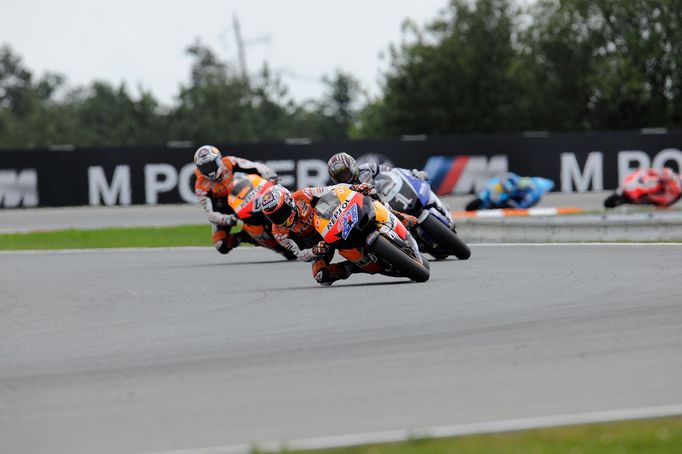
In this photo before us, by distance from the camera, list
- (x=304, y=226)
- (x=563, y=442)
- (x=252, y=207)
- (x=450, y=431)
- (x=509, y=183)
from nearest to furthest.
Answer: (x=563, y=442), (x=450, y=431), (x=304, y=226), (x=252, y=207), (x=509, y=183)

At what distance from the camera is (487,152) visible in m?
28.9

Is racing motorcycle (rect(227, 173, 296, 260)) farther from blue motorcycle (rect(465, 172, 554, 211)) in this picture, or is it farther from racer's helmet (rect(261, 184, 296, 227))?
blue motorcycle (rect(465, 172, 554, 211))

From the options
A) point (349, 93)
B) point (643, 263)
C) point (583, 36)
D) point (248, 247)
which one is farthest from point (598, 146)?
point (349, 93)

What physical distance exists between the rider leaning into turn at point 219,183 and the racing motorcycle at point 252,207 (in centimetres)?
20

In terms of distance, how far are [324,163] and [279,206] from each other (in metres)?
15.6

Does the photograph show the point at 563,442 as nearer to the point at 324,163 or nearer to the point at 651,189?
the point at 651,189

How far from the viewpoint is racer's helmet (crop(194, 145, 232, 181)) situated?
16.0 meters

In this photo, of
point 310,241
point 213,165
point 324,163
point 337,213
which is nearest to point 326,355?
point 337,213

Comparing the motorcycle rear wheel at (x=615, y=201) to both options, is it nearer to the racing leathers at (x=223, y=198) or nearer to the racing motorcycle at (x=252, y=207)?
the racing leathers at (x=223, y=198)

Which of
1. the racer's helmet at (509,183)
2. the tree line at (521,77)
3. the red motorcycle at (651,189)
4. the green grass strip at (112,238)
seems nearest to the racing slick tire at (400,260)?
the green grass strip at (112,238)

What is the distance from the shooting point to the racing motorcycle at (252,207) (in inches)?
617

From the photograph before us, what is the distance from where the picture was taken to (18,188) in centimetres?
2764

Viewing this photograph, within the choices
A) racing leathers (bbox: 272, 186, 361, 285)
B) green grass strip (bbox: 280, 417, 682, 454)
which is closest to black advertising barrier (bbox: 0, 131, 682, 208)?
racing leathers (bbox: 272, 186, 361, 285)

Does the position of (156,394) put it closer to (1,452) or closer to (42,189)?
(1,452)
